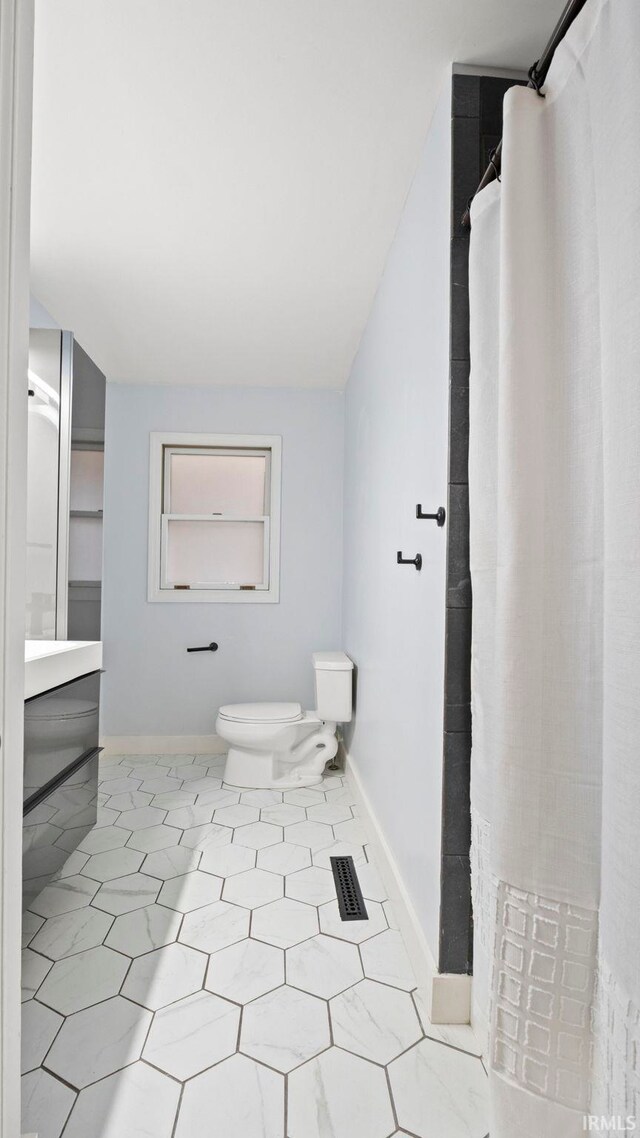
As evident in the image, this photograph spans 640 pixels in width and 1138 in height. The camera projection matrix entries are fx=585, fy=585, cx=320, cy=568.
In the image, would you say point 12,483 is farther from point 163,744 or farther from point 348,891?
point 163,744

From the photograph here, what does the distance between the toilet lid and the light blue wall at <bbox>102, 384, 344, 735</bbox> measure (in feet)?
1.50

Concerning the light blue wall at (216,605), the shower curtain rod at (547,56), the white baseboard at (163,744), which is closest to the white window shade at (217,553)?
the light blue wall at (216,605)

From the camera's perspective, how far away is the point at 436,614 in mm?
1490

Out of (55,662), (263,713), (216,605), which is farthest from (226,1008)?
(216,605)

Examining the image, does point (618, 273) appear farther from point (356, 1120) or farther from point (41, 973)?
point (41, 973)

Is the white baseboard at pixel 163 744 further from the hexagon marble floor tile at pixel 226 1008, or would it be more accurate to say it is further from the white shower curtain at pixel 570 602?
the white shower curtain at pixel 570 602

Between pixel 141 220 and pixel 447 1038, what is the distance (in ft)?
8.42

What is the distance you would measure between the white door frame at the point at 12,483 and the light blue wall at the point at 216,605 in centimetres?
275

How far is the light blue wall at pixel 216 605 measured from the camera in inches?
143

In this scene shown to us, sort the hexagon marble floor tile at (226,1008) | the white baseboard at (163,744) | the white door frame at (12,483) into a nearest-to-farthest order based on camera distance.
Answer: the white door frame at (12,483), the hexagon marble floor tile at (226,1008), the white baseboard at (163,744)

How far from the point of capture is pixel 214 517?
3.75 metres

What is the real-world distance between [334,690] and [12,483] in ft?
7.70

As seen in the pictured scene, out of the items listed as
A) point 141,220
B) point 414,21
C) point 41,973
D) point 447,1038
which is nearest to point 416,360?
point 414,21

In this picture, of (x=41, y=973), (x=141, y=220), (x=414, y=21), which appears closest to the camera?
(x=414, y=21)
